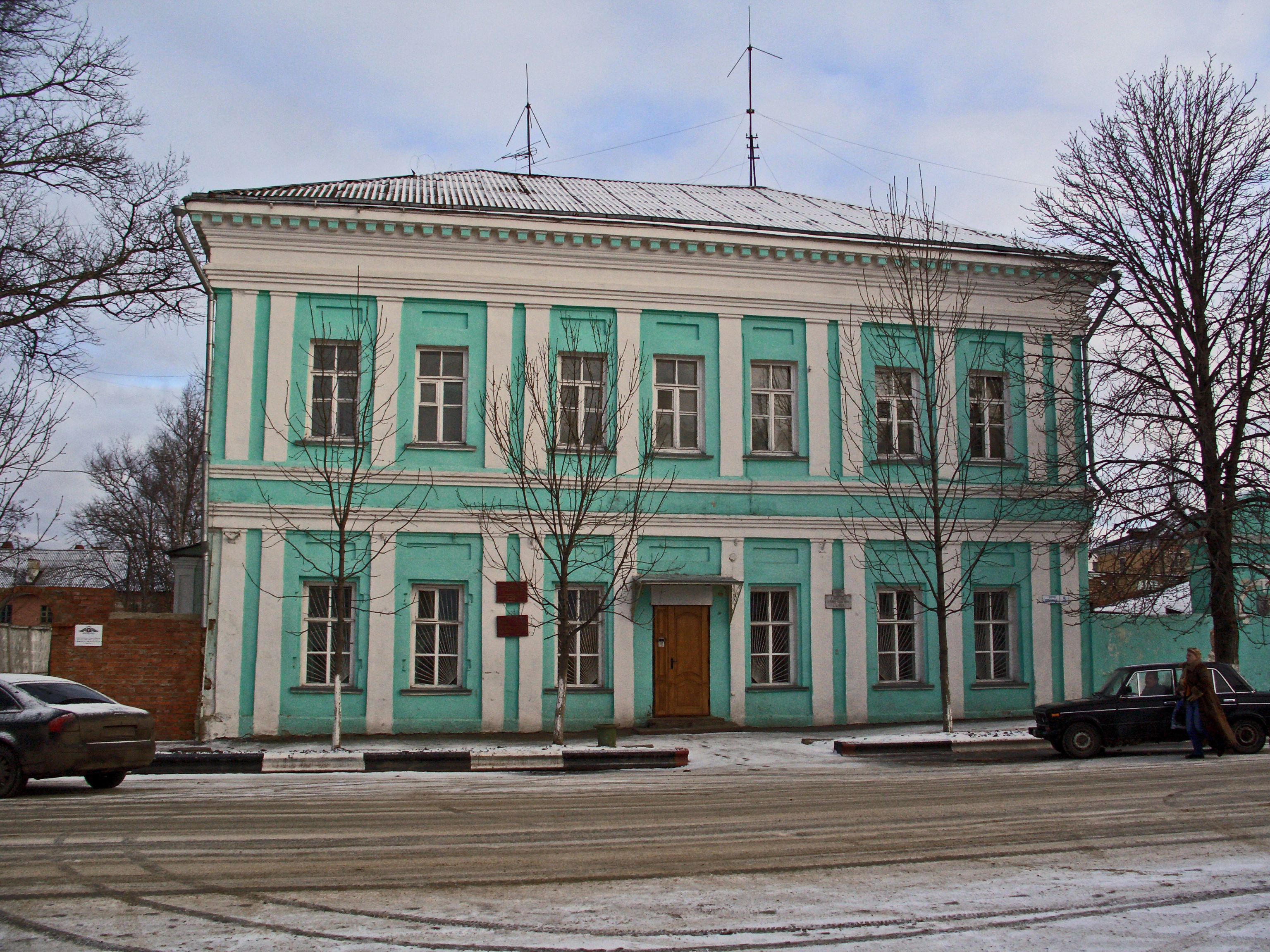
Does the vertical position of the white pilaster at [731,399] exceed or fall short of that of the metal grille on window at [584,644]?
it exceeds it

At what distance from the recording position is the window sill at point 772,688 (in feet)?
68.4

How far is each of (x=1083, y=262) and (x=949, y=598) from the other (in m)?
7.07

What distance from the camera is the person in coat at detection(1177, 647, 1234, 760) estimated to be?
15.9m

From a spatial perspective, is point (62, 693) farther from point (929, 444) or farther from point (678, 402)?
point (929, 444)

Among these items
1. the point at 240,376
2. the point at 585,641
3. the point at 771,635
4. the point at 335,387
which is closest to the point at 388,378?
the point at 335,387

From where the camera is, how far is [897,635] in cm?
2195

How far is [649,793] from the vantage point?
1249cm

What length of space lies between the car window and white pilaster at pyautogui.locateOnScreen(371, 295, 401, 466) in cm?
708

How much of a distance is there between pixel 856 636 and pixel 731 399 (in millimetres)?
5221

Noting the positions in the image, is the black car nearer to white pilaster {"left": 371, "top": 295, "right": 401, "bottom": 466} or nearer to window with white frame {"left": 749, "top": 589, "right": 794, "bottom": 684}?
window with white frame {"left": 749, "top": 589, "right": 794, "bottom": 684}

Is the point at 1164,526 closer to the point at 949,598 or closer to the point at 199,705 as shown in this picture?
the point at 949,598

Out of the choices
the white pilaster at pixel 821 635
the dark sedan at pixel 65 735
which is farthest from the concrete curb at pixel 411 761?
the white pilaster at pixel 821 635

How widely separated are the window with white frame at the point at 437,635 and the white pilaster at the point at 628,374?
3966 millimetres

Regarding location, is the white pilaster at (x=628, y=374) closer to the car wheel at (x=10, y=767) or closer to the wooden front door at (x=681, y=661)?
the wooden front door at (x=681, y=661)
